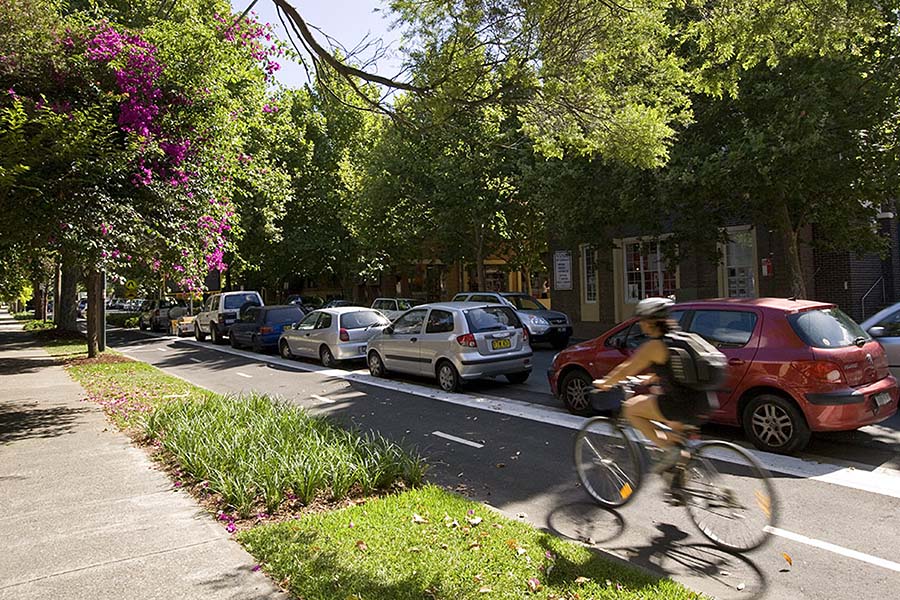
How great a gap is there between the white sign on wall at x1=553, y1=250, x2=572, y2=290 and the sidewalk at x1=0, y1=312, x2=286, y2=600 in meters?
20.3

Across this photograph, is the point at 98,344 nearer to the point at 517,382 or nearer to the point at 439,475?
the point at 517,382

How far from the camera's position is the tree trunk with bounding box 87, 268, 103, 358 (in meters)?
17.5

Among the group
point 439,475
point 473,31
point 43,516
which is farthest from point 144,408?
point 473,31

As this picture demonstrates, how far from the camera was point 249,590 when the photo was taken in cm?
358

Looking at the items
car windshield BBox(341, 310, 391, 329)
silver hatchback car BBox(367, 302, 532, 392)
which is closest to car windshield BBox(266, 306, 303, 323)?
car windshield BBox(341, 310, 391, 329)

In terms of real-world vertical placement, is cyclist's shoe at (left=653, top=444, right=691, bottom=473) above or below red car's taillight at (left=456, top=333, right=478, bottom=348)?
below

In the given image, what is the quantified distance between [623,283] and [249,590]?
22000 mm

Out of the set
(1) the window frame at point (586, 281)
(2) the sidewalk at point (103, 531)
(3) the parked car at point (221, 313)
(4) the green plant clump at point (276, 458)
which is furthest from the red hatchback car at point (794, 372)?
(3) the parked car at point (221, 313)

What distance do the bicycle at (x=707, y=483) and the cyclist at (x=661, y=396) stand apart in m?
0.08

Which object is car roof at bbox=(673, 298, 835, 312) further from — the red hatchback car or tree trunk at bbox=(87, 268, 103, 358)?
tree trunk at bbox=(87, 268, 103, 358)

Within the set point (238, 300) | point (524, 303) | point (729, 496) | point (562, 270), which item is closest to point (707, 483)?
point (729, 496)

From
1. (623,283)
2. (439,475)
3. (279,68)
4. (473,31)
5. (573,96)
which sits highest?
(279,68)

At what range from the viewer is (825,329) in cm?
661

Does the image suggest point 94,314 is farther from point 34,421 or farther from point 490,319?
point 490,319
